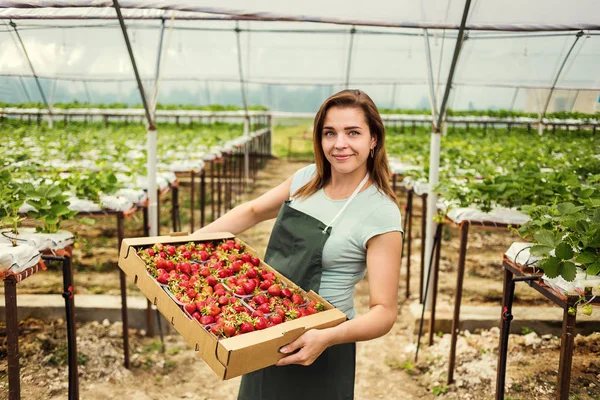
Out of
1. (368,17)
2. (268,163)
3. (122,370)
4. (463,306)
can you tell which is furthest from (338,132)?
(268,163)

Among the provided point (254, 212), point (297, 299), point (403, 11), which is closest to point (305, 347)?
point (297, 299)

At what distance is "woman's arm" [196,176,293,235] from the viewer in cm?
216

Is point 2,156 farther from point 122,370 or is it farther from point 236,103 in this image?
point 236,103

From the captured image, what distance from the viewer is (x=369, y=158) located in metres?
1.92

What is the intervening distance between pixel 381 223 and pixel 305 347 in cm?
51

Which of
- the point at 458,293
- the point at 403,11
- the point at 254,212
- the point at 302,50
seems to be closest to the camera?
the point at 254,212

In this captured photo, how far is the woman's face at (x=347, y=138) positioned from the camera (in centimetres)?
176

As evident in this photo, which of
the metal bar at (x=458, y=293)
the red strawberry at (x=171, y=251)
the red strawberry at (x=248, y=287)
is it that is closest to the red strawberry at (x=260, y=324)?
the red strawberry at (x=248, y=287)

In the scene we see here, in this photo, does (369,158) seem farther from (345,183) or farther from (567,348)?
(567,348)

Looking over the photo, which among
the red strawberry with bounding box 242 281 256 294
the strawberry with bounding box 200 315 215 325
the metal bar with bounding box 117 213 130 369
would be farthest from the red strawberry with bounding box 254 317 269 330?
the metal bar with bounding box 117 213 130 369

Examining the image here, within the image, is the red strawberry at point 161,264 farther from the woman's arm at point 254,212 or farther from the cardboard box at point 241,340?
the woman's arm at point 254,212

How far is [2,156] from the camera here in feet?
13.0

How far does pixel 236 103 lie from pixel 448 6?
45.8 ft

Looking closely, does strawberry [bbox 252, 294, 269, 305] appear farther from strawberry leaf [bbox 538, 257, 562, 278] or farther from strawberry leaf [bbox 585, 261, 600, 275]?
strawberry leaf [bbox 585, 261, 600, 275]
